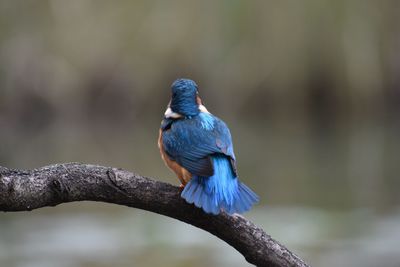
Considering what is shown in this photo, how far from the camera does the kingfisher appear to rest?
2.97 metres

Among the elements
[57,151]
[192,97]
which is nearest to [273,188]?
[57,151]

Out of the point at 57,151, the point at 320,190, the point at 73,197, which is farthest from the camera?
the point at 57,151

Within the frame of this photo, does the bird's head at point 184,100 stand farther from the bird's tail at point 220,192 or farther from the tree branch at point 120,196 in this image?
the tree branch at point 120,196

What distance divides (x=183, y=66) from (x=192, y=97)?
37.6 ft

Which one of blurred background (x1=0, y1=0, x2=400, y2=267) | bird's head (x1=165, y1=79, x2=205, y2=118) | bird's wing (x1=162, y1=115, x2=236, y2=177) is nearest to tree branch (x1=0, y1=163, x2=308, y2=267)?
bird's wing (x1=162, y1=115, x2=236, y2=177)

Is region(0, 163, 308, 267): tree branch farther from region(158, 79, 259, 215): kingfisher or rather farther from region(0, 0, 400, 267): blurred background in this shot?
region(0, 0, 400, 267): blurred background

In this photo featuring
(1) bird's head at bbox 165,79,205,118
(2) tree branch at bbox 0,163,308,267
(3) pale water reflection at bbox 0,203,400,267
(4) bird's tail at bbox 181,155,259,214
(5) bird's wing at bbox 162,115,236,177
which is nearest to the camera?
(2) tree branch at bbox 0,163,308,267

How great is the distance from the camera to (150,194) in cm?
277

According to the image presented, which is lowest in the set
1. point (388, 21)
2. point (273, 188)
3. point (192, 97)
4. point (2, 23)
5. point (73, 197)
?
point (73, 197)

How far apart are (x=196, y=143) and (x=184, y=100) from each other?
0.22m

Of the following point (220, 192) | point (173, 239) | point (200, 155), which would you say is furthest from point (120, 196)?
point (173, 239)

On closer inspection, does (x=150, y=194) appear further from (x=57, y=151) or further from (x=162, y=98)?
(x=162, y=98)

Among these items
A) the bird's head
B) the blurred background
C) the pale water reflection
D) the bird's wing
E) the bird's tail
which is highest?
the blurred background

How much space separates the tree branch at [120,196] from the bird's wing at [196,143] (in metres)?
0.30
